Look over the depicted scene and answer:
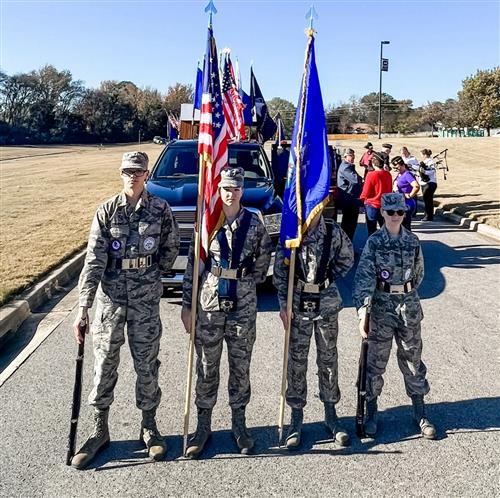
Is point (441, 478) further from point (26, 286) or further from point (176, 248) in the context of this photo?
point (26, 286)

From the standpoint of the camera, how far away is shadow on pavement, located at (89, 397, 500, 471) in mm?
3635

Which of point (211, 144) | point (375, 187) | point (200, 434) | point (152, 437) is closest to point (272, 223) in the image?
point (375, 187)

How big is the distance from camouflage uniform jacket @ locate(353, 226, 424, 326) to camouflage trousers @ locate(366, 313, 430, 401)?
69mm

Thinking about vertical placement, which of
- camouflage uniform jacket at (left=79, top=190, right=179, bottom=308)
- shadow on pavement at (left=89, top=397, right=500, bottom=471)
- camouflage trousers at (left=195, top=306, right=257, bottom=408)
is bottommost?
shadow on pavement at (left=89, top=397, right=500, bottom=471)

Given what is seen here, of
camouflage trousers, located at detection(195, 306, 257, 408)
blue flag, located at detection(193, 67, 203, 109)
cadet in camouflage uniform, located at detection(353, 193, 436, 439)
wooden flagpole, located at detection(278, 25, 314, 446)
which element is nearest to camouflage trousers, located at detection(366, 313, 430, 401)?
cadet in camouflage uniform, located at detection(353, 193, 436, 439)

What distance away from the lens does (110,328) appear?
3672 mm

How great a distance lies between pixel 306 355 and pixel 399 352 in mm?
739

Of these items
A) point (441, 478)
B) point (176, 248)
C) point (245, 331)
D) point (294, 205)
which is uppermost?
point (294, 205)

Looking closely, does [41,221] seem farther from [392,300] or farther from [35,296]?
[392,300]

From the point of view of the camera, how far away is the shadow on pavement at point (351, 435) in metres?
3.63

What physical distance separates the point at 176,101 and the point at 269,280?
78.3 meters

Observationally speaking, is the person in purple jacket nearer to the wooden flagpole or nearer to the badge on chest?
the wooden flagpole

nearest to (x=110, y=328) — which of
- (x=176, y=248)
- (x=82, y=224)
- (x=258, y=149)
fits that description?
(x=176, y=248)

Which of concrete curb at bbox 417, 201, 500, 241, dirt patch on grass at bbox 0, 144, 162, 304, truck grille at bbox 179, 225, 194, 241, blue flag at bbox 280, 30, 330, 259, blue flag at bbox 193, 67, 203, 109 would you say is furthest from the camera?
concrete curb at bbox 417, 201, 500, 241
